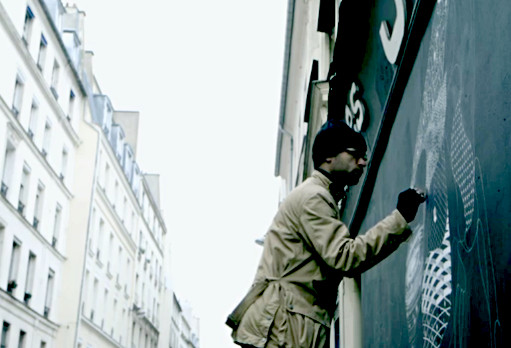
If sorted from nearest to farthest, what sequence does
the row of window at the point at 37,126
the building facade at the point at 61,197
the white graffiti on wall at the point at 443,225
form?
the white graffiti on wall at the point at 443,225 < the building facade at the point at 61,197 < the row of window at the point at 37,126

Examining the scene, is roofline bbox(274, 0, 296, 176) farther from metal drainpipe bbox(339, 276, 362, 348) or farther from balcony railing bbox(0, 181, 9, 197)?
metal drainpipe bbox(339, 276, 362, 348)

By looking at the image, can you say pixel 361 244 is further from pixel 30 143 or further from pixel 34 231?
pixel 34 231

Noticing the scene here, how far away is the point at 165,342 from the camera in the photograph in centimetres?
5709

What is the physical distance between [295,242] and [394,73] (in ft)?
6.92

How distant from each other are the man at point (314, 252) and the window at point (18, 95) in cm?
2128

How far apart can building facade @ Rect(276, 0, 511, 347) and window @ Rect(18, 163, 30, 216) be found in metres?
19.3

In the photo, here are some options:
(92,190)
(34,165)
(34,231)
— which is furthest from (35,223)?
(92,190)

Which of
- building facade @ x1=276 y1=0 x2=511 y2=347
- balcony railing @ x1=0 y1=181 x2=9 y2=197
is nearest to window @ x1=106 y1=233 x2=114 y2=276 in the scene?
balcony railing @ x1=0 y1=181 x2=9 y2=197

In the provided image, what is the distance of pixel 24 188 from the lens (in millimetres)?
24141

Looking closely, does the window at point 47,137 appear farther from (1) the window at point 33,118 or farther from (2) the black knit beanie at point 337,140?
(2) the black knit beanie at point 337,140

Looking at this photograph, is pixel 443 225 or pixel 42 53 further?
pixel 42 53

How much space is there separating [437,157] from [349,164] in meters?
0.59

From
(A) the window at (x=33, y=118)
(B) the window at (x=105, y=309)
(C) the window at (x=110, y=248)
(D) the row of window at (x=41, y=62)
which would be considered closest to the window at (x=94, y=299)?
(B) the window at (x=105, y=309)

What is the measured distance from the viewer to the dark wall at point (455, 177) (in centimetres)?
236
